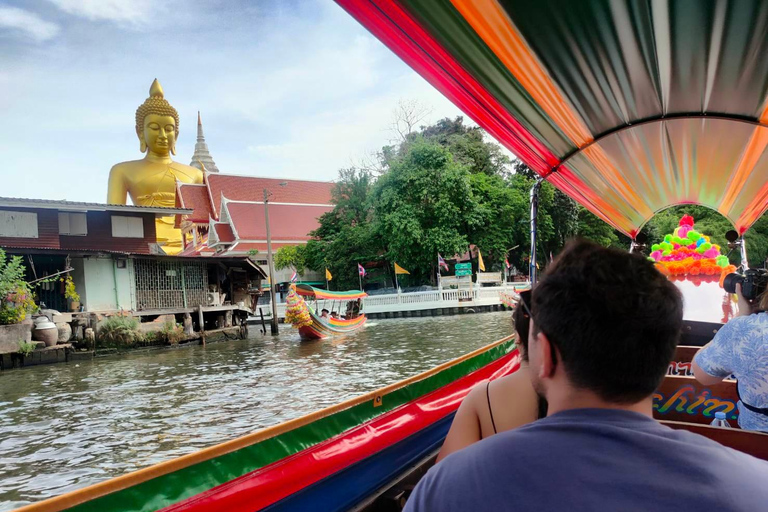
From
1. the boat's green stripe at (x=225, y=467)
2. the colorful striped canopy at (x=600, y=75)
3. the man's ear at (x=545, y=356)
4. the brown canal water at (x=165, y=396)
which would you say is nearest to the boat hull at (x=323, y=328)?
the brown canal water at (x=165, y=396)

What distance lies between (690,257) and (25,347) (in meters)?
14.2

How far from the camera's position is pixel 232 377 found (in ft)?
36.9

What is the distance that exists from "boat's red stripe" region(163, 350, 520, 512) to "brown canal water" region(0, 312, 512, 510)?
4.59 metres

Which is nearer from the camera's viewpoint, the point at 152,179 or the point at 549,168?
the point at 549,168

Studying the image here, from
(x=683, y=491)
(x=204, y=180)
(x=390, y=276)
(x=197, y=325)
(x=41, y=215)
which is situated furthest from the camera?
(x=204, y=180)

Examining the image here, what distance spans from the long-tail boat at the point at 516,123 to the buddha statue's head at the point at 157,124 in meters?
28.2

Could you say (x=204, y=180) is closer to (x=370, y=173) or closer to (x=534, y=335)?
(x=370, y=173)

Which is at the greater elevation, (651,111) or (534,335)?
(651,111)

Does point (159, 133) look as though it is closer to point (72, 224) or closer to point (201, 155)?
point (72, 224)

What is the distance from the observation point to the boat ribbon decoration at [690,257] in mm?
5730

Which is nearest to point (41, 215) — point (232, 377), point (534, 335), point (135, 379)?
point (135, 379)

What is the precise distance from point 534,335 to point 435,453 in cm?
168

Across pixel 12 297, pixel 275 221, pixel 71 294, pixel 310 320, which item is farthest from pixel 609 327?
pixel 275 221

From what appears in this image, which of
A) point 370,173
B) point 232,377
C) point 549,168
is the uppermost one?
point 370,173
